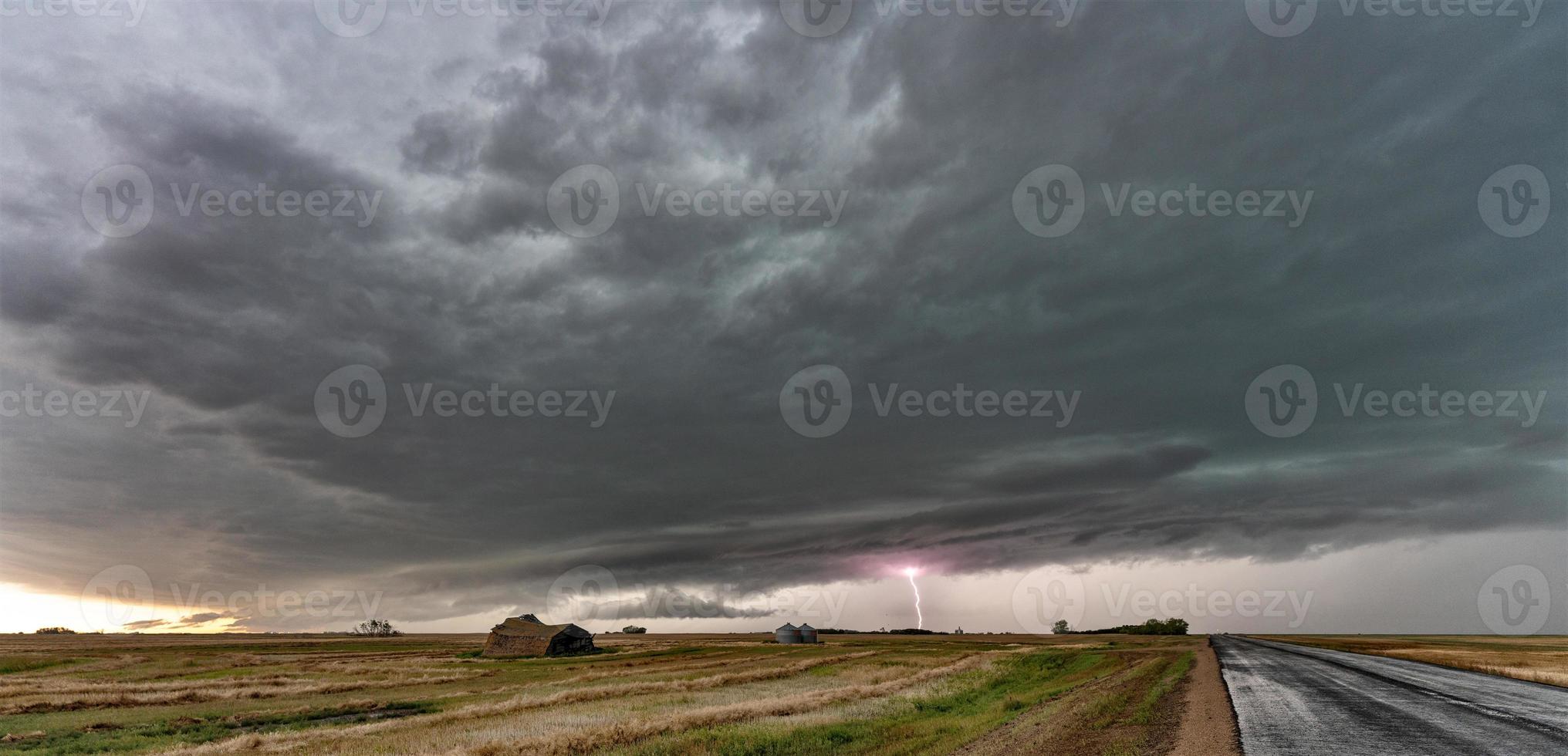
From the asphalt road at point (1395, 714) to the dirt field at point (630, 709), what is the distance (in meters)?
3.01

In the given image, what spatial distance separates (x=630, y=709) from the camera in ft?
120

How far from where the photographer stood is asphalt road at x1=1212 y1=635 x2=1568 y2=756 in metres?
19.8

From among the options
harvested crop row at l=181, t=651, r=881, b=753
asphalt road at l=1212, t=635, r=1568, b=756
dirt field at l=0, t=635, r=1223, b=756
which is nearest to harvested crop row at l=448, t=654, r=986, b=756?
dirt field at l=0, t=635, r=1223, b=756

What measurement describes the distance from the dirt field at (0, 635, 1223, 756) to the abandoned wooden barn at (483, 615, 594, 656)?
36.7 m

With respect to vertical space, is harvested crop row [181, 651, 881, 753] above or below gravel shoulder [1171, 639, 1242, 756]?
below

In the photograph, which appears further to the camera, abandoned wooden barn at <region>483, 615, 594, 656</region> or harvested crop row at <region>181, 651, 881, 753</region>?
abandoned wooden barn at <region>483, 615, 594, 656</region>

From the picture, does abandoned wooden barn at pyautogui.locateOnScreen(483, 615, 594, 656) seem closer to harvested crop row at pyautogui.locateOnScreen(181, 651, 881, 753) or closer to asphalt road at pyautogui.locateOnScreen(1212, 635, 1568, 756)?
harvested crop row at pyautogui.locateOnScreen(181, 651, 881, 753)

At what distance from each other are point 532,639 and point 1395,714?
346 feet

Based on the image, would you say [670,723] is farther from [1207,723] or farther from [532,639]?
[532,639]

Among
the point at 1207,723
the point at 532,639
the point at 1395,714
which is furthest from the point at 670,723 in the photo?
the point at 532,639

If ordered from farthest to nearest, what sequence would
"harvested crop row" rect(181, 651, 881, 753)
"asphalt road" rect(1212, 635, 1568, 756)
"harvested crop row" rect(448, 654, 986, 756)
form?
"harvested crop row" rect(181, 651, 881, 753), "harvested crop row" rect(448, 654, 986, 756), "asphalt road" rect(1212, 635, 1568, 756)

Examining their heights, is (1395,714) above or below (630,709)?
above

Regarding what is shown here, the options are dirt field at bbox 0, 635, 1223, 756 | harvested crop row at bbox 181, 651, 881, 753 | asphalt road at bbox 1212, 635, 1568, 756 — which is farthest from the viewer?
harvested crop row at bbox 181, 651, 881, 753

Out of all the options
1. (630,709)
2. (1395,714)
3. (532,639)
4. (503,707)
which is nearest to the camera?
(1395,714)
